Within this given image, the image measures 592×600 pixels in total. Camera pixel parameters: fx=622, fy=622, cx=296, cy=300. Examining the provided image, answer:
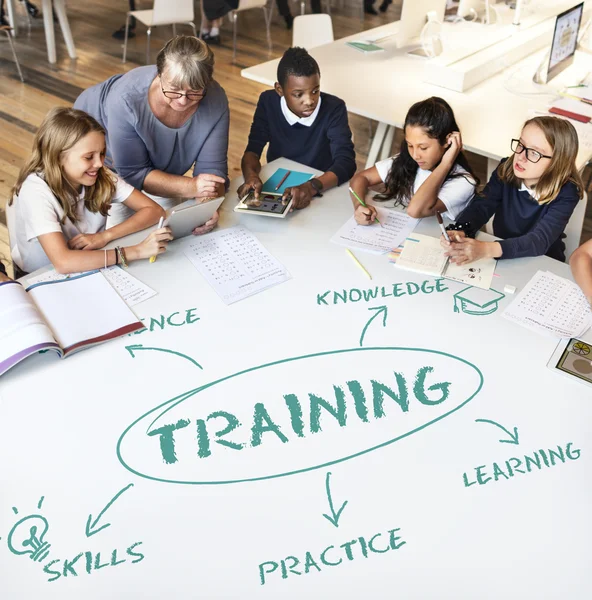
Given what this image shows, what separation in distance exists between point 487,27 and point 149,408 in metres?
3.58

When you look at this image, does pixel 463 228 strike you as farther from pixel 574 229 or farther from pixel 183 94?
pixel 183 94

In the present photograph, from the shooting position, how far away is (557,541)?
1.19m

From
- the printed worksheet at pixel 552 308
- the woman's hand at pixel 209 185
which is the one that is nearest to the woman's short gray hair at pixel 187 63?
the woman's hand at pixel 209 185

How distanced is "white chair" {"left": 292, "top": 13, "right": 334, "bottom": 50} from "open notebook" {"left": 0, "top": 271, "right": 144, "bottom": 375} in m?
2.85

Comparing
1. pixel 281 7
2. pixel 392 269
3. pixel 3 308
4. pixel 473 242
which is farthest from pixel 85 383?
pixel 281 7

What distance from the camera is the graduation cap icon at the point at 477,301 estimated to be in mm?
1732

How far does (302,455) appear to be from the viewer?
52.2 inches

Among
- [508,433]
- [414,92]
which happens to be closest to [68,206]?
[508,433]

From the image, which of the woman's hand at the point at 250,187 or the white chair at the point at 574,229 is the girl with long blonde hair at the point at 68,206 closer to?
the woman's hand at the point at 250,187

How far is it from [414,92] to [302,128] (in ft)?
2.99

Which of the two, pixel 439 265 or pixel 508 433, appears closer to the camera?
pixel 508 433

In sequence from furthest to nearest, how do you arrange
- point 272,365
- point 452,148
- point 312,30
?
point 312,30 < point 452,148 < point 272,365

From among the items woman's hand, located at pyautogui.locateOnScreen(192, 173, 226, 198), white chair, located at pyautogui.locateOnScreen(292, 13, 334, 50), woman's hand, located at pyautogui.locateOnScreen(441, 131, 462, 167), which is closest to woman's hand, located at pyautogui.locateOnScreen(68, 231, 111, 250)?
woman's hand, located at pyautogui.locateOnScreen(192, 173, 226, 198)

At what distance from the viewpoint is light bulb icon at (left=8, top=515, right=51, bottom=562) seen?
3.71 ft
